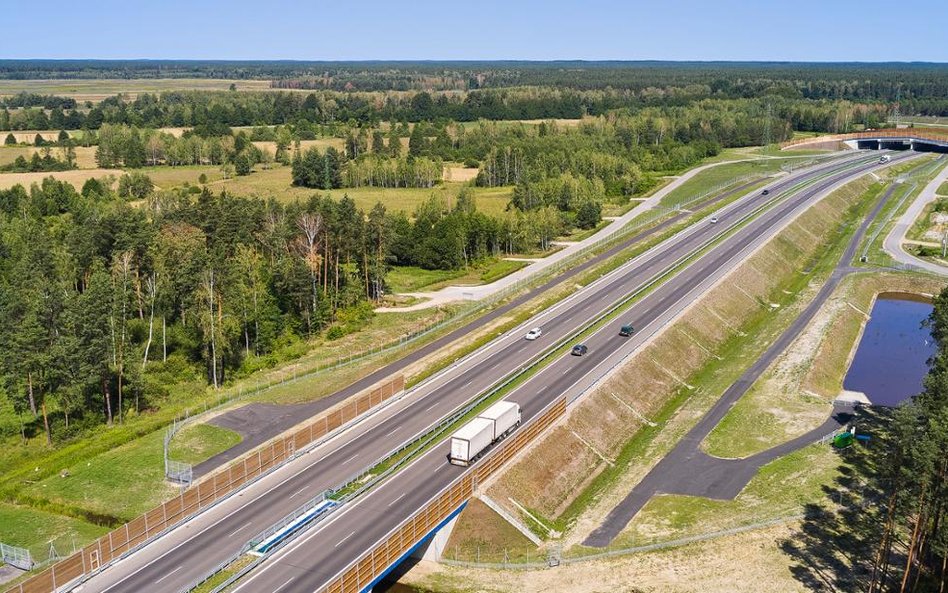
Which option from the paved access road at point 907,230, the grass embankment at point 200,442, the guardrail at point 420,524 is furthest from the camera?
the paved access road at point 907,230

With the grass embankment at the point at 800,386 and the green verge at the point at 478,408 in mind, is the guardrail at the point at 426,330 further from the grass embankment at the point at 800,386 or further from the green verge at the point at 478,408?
the grass embankment at the point at 800,386

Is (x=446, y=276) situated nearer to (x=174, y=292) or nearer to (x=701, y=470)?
(x=174, y=292)

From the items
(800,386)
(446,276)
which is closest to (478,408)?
(800,386)

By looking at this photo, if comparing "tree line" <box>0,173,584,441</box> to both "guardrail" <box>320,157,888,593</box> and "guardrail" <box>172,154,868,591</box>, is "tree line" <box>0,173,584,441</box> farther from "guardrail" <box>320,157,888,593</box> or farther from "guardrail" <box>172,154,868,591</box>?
"guardrail" <box>320,157,888,593</box>

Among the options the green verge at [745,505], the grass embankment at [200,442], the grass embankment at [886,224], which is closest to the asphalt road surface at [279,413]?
the grass embankment at [200,442]

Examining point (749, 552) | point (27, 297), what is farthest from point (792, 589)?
point (27, 297)

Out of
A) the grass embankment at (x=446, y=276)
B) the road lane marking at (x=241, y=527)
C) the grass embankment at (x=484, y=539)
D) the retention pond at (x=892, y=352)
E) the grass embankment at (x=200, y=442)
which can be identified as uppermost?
the grass embankment at (x=446, y=276)

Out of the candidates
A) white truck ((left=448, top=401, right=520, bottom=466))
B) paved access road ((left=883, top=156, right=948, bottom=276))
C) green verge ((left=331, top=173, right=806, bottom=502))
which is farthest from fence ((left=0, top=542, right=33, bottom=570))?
paved access road ((left=883, top=156, right=948, bottom=276))
